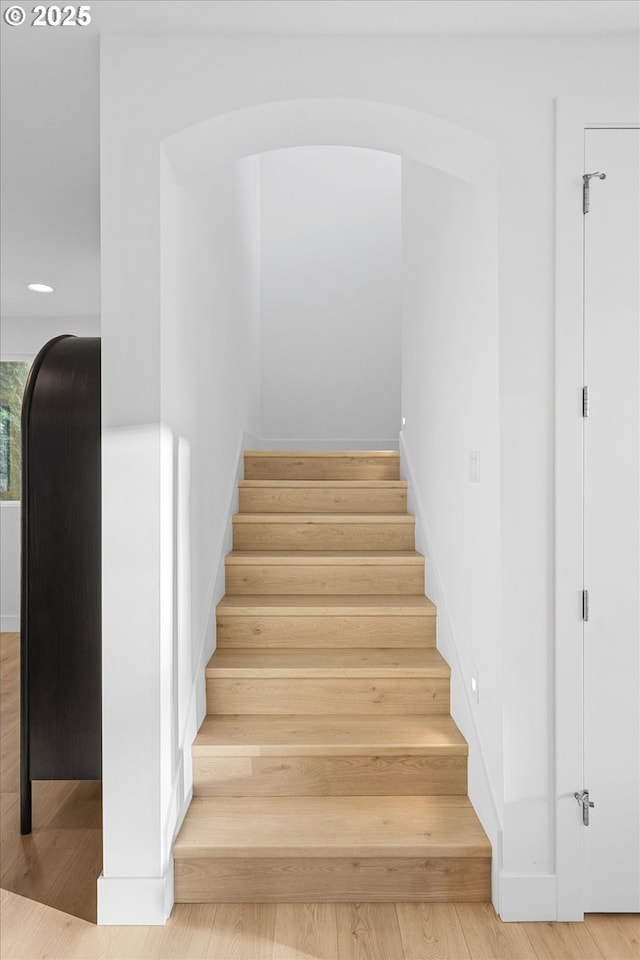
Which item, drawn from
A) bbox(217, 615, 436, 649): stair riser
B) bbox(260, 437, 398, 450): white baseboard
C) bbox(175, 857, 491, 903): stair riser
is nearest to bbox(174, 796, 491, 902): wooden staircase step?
bbox(175, 857, 491, 903): stair riser

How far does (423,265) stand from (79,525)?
2.10 metres

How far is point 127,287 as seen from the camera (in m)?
1.90

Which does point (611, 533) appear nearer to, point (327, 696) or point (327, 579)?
point (327, 696)

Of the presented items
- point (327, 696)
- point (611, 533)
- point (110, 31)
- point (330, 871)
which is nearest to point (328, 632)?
point (327, 696)

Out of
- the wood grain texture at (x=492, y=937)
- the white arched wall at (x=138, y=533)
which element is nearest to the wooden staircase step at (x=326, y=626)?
the white arched wall at (x=138, y=533)

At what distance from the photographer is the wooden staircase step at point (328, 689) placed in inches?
98.1

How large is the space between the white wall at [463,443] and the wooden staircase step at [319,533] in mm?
144

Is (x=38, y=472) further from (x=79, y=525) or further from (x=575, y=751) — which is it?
(x=575, y=751)

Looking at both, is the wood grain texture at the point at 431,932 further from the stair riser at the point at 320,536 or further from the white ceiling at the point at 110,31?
the white ceiling at the point at 110,31

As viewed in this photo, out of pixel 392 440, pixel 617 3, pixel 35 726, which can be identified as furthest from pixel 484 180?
pixel 392 440

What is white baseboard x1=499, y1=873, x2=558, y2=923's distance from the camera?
6.10 feet

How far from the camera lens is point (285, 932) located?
1815 mm

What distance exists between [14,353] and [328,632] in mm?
4063

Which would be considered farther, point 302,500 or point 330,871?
point 302,500
